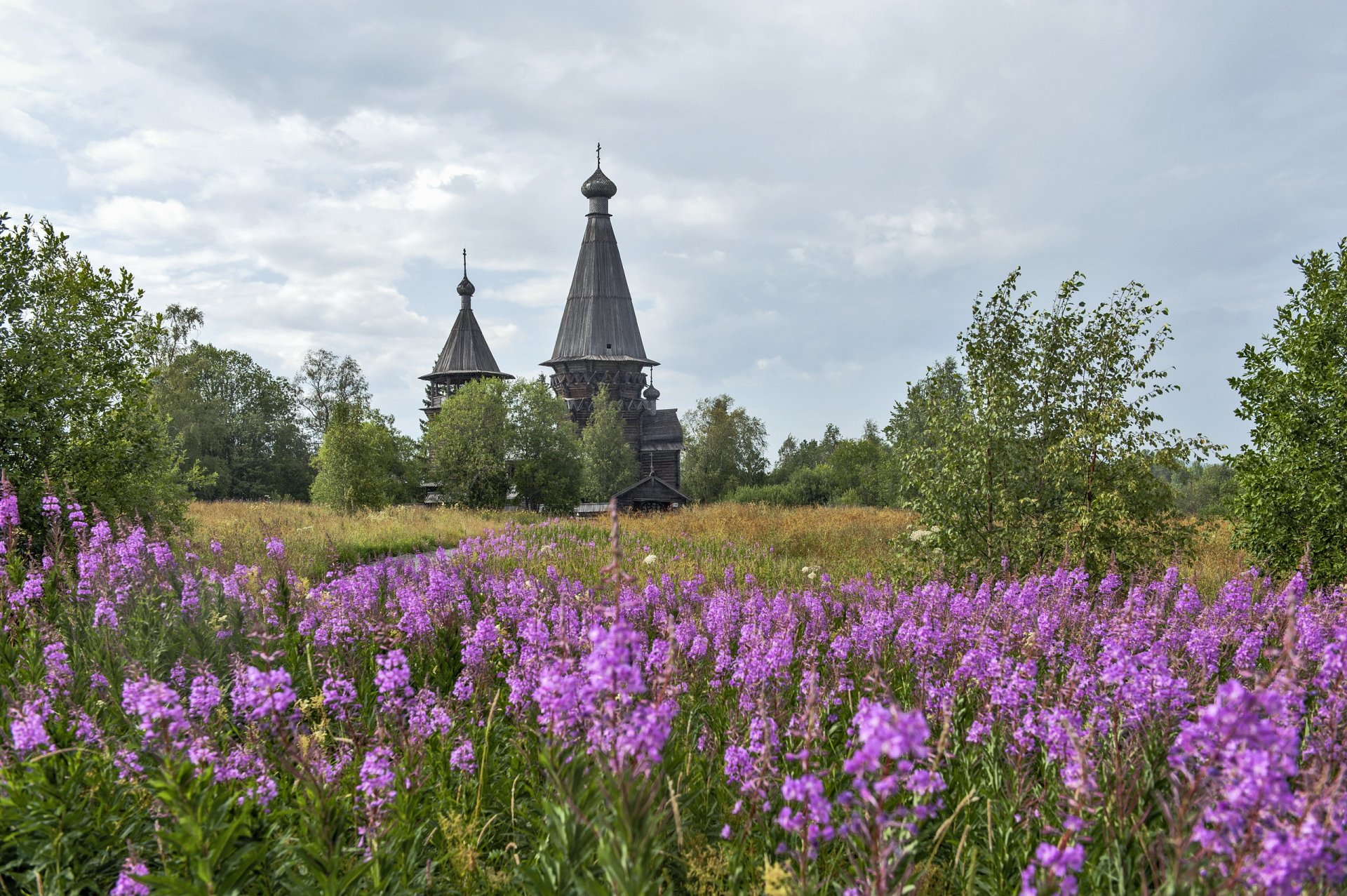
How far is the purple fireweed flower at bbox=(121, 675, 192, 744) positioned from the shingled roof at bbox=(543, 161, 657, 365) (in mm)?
61093

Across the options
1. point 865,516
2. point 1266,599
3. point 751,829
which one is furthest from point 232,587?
point 865,516

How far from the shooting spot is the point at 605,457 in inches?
2264

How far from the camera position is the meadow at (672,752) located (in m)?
2.42

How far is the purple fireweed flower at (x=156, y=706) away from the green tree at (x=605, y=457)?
50.5 m

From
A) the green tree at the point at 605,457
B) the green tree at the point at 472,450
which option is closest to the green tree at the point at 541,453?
the green tree at the point at 472,450

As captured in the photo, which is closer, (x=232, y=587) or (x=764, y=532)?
(x=232, y=587)

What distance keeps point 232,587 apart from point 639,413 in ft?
182

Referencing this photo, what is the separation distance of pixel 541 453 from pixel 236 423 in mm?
31324

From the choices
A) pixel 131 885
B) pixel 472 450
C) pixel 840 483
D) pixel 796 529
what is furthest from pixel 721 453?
pixel 131 885

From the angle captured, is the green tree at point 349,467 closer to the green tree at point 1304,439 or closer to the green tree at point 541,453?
the green tree at point 541,453

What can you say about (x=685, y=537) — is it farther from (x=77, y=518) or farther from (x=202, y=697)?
(x=202, y=697)

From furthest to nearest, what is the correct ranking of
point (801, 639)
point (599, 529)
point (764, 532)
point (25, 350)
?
point (599, 529) → point (764, 532) → point (25, 350) → point (801, 639)

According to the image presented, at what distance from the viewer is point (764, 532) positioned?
25500 mm

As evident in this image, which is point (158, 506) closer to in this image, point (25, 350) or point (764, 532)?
point (25, 350)
